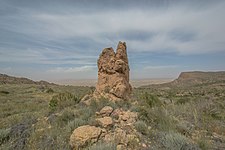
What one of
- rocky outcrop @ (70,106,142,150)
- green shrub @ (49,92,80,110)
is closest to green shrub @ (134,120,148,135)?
rocky outcrop @ (70,106,142,150)

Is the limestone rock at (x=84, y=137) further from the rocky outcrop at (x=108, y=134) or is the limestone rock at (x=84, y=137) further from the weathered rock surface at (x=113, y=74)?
the weathered rock surface at (x=113, y=74)

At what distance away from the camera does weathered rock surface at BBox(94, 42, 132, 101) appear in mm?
10352

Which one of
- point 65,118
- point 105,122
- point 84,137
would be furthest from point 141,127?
point 65,118

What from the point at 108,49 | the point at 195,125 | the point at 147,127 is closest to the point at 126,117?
the point at 147,127

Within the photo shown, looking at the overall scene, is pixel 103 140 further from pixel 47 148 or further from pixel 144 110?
pixel 144 110

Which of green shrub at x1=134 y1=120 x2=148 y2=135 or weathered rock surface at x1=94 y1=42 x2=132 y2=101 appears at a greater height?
weathered rock surface at x1=94 y1=42 x2=132 y2=101

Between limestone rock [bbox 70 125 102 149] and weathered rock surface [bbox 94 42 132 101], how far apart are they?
4629 millimetres

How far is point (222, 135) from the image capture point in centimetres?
718

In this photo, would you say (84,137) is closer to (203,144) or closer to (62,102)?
(203,144)

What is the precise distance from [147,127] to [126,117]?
3.45 feet

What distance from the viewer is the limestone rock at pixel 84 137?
4.99 meters

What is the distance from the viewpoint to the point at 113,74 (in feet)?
36.0

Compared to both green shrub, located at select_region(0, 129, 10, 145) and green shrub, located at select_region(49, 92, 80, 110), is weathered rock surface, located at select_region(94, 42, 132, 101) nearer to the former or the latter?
green shrub, located at select_region(49, 92, 80, 110)

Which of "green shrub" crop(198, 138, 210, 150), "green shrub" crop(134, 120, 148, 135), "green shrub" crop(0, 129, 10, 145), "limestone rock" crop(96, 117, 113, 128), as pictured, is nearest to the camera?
"green shrub" crop(198, 138, 210, 150)
